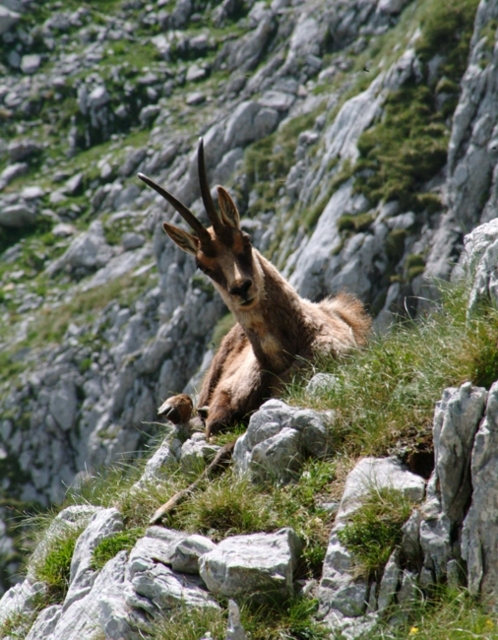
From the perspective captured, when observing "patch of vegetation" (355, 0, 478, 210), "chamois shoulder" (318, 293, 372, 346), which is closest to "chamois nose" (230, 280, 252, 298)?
"chamois shoulder" (318, 293, 372, 346)

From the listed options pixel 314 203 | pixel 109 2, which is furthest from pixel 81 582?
pixel 109 2

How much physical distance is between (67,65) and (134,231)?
2031 centimetres

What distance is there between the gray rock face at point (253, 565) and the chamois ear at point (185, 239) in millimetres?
4843

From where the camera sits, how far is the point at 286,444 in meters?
6.89

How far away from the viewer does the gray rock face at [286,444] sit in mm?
6820

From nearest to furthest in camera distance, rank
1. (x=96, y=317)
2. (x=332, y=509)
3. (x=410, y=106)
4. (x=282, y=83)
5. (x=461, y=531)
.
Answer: (x=461, y=531) < (x=332, y=509) < (x=410, y=106) < (x=96, y=317) < (x=282, y=83)

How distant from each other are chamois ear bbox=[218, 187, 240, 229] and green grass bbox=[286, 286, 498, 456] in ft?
9.38

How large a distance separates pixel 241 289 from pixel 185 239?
1.62 meters

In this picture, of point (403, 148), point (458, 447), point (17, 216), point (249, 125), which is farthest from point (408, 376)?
point (17, 216)

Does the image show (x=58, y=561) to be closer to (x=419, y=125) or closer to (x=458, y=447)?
(x=458, y=447)

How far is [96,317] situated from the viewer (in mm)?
49969

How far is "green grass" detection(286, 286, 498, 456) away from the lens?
5.93 metres

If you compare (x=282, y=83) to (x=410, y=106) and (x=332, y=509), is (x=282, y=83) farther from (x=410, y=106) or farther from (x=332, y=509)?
(x=332, y=509)

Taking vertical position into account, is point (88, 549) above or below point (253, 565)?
below
